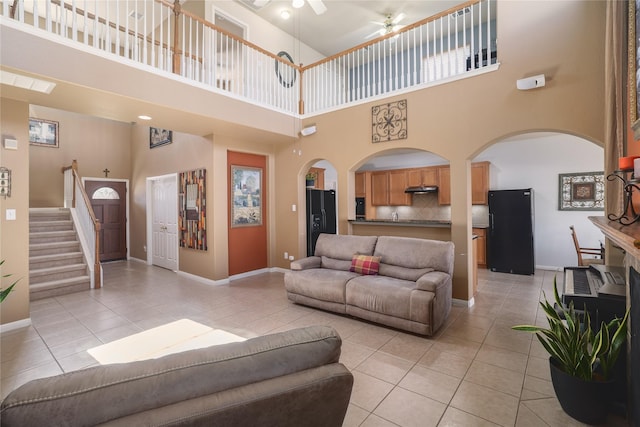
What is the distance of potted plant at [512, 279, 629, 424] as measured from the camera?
5.77ft

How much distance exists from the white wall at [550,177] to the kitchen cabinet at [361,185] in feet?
10.6

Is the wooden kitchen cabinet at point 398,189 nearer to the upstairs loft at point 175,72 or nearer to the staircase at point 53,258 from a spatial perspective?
the upstairs loft at point 175,72

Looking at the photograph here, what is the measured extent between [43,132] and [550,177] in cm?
1112

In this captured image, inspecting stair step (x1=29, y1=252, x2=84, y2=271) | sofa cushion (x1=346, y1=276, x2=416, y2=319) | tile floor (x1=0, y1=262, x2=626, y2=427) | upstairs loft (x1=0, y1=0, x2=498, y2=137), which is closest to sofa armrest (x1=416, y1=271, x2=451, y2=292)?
sofa cushion (x1=346, y1=276, x2=416, y2=319)

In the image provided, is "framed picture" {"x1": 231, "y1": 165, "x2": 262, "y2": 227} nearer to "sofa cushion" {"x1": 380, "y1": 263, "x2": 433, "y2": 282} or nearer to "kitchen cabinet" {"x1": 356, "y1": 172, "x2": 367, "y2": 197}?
"sofa cushion" {"x1": 380, "y1": 263, "x2": 433, "y2": 282}

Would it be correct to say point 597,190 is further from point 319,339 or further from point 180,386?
point 180,386

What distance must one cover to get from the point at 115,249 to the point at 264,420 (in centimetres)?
844

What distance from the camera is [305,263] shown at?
167 inches

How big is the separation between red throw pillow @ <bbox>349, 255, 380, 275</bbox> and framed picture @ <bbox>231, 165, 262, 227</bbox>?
2727 millimetres

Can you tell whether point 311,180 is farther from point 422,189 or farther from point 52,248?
point 52,248

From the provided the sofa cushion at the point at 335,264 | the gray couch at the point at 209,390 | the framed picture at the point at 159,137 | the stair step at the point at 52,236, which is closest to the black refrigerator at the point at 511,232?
the sofa cushion at the point at 335,264

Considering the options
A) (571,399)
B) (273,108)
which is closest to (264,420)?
(571,399)

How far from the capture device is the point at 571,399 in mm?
1842

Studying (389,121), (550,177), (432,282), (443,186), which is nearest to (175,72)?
(389,121)
